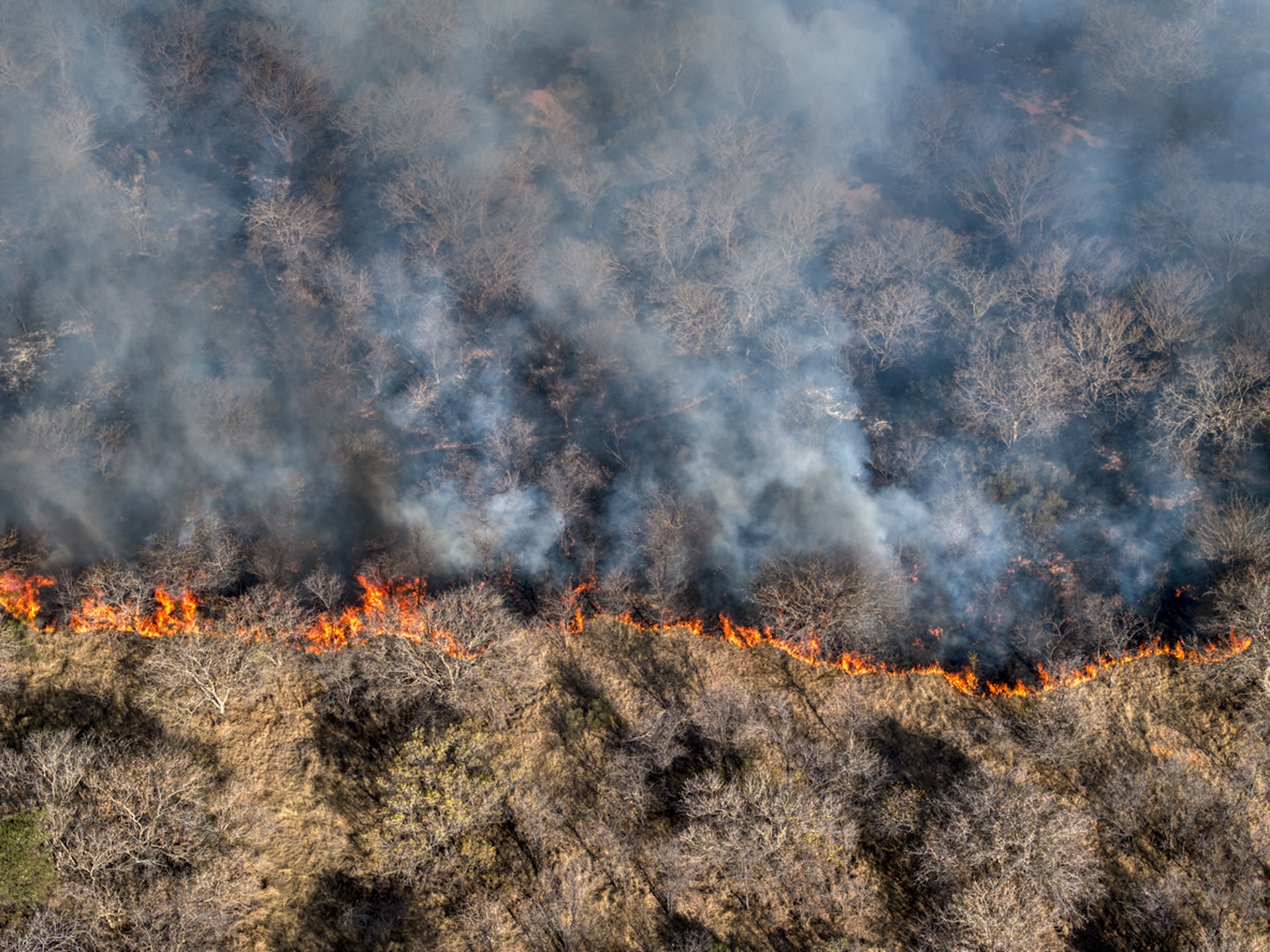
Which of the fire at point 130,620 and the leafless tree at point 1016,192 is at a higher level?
the leafless tree at point 1016,192

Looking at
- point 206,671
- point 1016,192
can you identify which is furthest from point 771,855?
point 1016,192

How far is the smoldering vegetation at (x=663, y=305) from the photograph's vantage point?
44469 millimetres

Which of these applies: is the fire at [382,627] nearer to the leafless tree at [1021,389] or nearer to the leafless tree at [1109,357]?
the leafless tree at [1021,389]

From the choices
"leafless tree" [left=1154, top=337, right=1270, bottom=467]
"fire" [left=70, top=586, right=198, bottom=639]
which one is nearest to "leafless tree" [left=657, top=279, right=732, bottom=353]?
"leafless tree" [left=1154, top=337, right=1270, bottom=467]

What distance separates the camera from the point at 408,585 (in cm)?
4438

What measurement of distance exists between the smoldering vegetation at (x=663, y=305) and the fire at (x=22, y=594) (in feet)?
5.49

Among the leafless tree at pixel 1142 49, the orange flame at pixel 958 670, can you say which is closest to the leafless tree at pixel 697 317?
the orange flame at pixel 958 670

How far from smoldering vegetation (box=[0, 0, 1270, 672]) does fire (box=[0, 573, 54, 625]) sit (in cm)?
167

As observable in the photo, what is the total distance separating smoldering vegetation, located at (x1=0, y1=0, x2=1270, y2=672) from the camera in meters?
44.5

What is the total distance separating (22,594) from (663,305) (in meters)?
36.0

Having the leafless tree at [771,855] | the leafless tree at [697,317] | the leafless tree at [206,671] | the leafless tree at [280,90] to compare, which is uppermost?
the leafless tree at [280,90]

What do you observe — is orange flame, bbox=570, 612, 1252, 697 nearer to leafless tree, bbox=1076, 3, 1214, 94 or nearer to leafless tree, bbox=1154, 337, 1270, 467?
leafless tree, bbox=1154, 337, 1270, 467

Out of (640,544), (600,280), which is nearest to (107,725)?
(640,544)

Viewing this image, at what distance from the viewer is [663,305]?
5562cm
